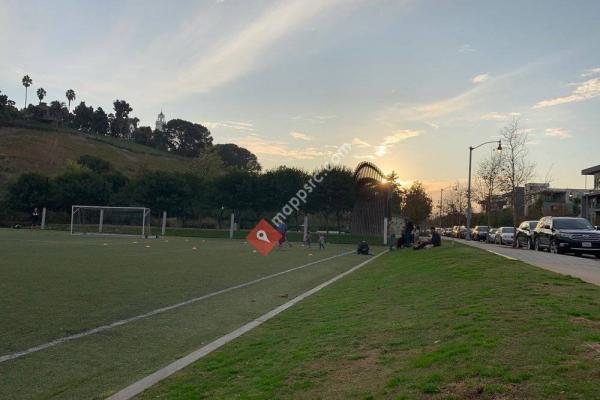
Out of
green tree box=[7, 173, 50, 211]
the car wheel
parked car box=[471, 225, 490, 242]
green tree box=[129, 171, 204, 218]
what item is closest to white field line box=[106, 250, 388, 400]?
the car wheel

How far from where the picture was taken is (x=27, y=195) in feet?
225

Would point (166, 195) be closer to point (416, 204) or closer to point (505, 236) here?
point (416, 204)

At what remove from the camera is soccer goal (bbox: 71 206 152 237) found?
2093 inches

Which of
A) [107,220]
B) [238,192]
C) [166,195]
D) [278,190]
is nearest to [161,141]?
[166,195]

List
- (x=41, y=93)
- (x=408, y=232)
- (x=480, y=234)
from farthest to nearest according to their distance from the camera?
1. (x=41, y=93)
2. (x=480, y=234)
3. (x=408, y=232)

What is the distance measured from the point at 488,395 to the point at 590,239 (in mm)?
21786

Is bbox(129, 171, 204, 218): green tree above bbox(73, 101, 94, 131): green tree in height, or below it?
below

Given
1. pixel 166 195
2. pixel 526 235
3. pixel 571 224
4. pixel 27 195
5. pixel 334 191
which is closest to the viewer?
pixel 571 224

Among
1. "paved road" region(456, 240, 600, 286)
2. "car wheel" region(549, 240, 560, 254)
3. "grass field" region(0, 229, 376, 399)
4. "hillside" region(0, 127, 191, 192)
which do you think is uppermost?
"hillside" region(0, 127, 191, 192)

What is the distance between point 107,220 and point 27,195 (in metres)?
21.8

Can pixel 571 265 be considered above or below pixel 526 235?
below

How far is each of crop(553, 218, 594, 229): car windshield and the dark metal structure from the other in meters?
25.0

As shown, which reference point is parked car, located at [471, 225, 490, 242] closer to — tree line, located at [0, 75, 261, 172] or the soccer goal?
the soccer goal

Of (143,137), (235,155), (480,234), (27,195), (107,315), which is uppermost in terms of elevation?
(143,137)
